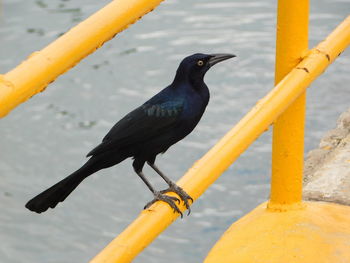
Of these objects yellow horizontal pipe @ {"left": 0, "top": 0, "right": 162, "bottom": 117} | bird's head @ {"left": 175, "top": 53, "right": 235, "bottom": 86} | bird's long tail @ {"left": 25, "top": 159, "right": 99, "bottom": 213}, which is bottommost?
bird's long tail @ {"left": 25, "top": 159, "right": 99, "bottom": 213}

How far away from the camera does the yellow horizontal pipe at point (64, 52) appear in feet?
4.47

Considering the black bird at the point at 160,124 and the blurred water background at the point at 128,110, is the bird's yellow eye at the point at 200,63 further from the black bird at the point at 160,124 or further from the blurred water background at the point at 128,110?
the blurred water background at the point at 128,110

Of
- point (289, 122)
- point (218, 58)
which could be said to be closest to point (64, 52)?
point (218, 58)

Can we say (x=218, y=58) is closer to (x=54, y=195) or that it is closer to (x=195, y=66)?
(x=195, y=66)

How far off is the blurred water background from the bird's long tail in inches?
106

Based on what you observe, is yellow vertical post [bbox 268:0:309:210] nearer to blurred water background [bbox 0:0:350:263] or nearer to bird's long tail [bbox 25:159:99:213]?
bird's long tail [bbox 25:159:99:213]

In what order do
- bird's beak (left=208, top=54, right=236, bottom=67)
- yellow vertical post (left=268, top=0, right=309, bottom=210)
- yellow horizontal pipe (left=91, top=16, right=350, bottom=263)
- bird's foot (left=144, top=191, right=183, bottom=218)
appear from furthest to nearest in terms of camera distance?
1. yellow vertical post (left=268, top=0, right=309, bottom=210)
2. bird's beak (left=208, top=54, right=236, bottom=67)
3. bird's foot (left=144, top=191, right=183, bottom=218)
4. yellow horizontal pipe (left=91, top=16, right=350, bottom=263)

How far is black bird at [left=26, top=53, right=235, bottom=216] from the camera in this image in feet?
7.13

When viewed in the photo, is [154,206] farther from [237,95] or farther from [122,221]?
[237,95]

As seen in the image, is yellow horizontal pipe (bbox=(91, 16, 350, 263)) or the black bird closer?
yellow horizontal pipe (bbox=(91, 16, 350, 263))

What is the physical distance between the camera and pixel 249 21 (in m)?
7.57

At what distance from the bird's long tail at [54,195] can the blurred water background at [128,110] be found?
106 inches

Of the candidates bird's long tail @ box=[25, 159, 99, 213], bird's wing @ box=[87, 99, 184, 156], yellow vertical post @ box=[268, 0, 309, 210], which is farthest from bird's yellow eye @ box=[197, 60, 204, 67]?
bird's long tail @ box=[25, 159, 99, 213]

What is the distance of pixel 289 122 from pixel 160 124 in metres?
0.47
